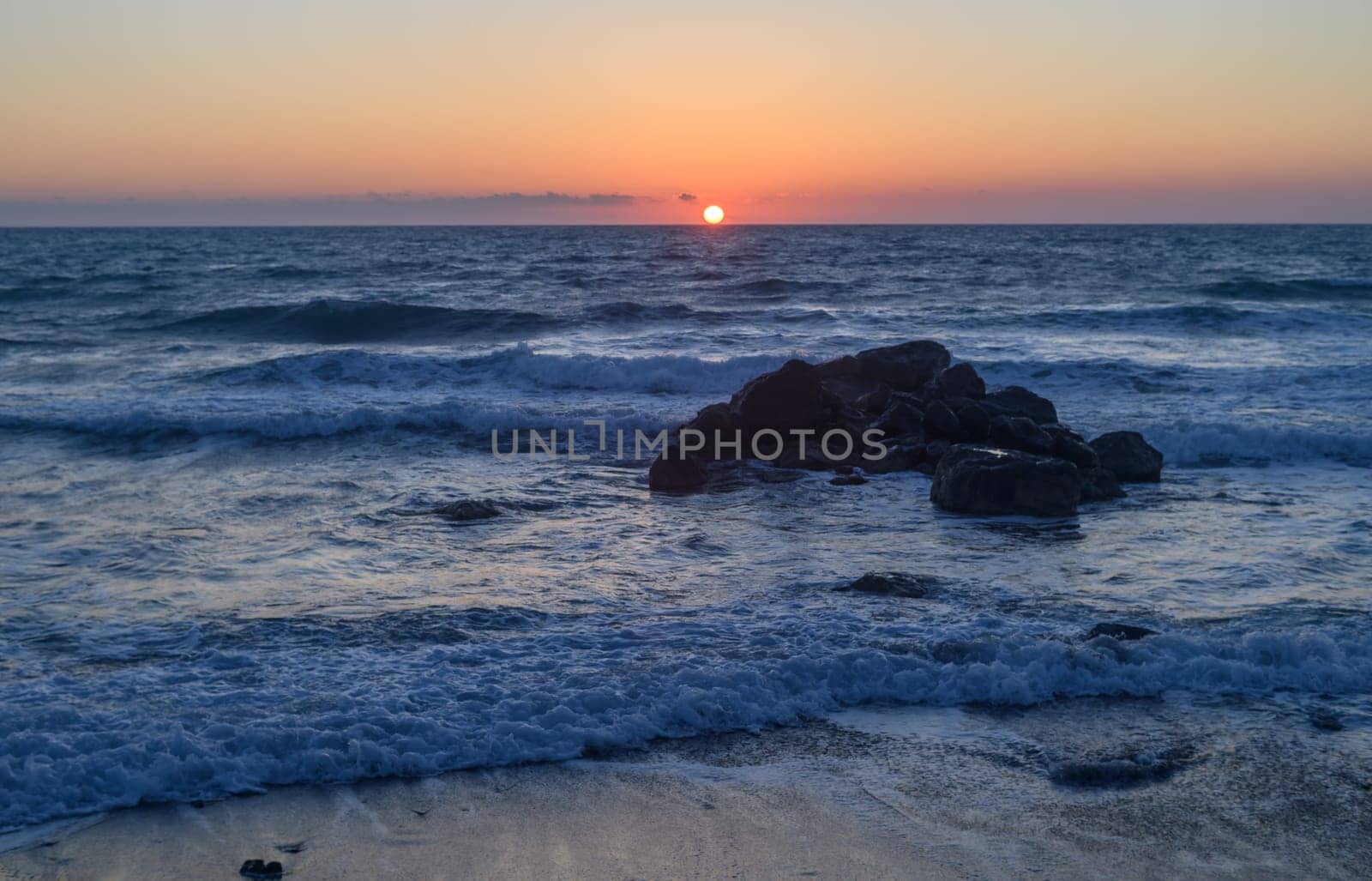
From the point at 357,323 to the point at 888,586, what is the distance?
85.1 ft

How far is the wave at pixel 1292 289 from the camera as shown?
3569 cm

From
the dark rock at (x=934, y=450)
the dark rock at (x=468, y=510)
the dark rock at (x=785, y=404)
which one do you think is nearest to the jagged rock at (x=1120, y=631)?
the dark rock at (x=934, y=450)

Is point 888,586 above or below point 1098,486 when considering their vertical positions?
below

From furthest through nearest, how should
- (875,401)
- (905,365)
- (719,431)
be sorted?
1. (905,365)
2. (875,401)
3. (719,431)

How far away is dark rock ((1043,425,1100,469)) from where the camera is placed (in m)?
12.4

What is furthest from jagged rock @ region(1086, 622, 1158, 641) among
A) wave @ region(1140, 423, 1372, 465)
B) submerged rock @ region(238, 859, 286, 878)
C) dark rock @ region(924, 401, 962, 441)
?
wave @ region(1140, 423, 1372, 465)

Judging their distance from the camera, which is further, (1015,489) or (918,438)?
(918,438)

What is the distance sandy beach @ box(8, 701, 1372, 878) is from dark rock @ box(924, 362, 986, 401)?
915cm

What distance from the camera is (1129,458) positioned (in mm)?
12750

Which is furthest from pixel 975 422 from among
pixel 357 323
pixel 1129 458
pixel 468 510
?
pixel 357 323

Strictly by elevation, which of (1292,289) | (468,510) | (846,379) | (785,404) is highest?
(1292,289)

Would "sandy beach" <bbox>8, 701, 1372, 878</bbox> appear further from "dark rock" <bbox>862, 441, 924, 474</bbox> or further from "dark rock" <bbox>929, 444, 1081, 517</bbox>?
"dark rock" <bbox>862, 441, 924, 474</bbox>

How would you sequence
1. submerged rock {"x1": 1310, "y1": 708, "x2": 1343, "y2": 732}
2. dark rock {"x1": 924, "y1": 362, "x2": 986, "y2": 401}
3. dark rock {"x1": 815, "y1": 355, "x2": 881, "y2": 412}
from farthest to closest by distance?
dark rock {"x1": 815, "y1": 355, "x2": 881, "y2": 412} → dark rock {"x1": 924, "y1": 362, "x2": 986, "y2": 401} → submerged rock {"x1": 1310, "y1": 708, "x2": 1343, "y2": 732}

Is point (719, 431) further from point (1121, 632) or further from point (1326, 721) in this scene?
point (1326, 721)
